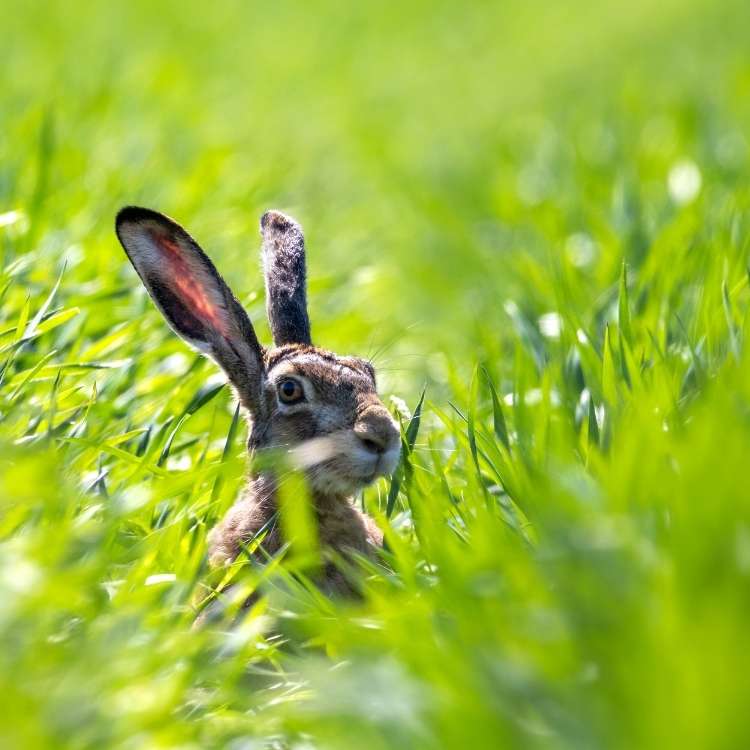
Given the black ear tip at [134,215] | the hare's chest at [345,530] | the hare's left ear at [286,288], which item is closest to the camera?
the hare's chest at [345,530]

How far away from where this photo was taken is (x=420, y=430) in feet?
16.8

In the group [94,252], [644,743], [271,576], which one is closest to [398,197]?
[94,252]

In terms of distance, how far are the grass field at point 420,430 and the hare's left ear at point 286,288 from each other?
32cm

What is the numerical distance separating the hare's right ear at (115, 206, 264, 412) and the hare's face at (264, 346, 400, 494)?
0.35ft

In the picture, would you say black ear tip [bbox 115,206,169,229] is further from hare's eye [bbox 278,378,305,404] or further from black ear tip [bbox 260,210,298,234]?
black ear tip [bbox 260,210,298,234]

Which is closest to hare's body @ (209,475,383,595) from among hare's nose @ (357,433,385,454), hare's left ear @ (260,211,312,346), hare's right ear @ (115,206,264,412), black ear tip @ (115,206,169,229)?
hare's nose @ (357,433,385,454)

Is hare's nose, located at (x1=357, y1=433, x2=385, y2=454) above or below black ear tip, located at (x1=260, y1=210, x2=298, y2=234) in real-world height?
below

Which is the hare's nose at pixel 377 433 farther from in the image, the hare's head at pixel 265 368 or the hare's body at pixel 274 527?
the hare's body at pixel 274 527

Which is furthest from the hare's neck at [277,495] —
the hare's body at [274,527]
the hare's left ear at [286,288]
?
the hare's left ear at [286,288]

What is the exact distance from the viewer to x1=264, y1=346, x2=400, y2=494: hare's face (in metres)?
4.30

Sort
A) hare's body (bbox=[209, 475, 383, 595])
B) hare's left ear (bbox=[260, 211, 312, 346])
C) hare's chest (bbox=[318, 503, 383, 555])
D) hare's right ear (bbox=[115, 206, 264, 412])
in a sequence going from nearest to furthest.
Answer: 1. hare's body (bbox=[209, 475, 383, 595])
2. hare's chest (bbox=[318, 503, 383, 555])
3. hare's right ear (bbox=[115, 206, 264, 412])
4. hare's left ear (bbox=[260, 211, 312, 346])

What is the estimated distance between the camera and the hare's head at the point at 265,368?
4.40m

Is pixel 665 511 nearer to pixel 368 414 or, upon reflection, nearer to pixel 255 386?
pixel 368 414

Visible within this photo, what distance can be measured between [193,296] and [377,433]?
2.83 feet
